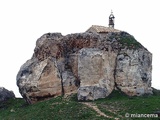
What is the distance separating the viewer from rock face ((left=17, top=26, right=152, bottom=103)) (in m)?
49.0

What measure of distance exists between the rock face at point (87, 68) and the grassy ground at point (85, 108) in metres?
1.44

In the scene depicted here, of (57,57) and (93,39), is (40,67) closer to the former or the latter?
(57,57)

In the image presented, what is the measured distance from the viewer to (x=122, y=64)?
50344mm

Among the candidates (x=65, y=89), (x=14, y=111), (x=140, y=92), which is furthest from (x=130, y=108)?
(x=14, y=111)

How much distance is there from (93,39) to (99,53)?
2561mm

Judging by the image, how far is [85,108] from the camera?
43625mm

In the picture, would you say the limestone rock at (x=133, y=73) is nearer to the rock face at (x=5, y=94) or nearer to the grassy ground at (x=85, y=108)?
the grassy ground at (x=85, y=108)

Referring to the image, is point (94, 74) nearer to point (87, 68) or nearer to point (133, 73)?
point (87, 68)

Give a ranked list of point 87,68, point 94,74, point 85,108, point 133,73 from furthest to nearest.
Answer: point 133,73
point 87,68
point 94,74
point 85,108

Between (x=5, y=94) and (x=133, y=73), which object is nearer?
(x=133, y=73)

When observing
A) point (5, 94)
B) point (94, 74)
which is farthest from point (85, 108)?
point (5, 94)

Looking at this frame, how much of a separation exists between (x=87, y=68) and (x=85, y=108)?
677 cm

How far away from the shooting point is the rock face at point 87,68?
4903 cm

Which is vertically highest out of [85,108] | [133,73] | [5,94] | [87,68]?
[87,68]
